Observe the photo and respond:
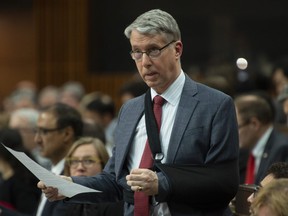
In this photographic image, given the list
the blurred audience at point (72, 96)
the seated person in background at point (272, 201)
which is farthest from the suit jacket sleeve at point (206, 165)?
the blurred audience at point (72, 96)

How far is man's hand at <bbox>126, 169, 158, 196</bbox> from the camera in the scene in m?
3.18

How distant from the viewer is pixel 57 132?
5.38 m

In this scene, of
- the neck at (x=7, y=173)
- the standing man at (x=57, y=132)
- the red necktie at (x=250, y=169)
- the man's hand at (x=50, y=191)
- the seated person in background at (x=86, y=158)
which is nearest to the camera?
the man's hand at (x=50, y=191)

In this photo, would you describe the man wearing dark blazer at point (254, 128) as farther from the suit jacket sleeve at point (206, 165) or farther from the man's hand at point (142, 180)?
the man's hand at point (142, 180)

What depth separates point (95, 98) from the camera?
27.9ft

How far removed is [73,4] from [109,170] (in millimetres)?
9831

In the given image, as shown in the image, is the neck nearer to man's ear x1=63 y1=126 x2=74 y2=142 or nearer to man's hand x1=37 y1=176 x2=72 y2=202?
man's ear x1=63 y1=126 x2=74 y2=142

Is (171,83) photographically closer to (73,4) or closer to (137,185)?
(137,185)

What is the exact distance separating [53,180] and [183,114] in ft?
1.92

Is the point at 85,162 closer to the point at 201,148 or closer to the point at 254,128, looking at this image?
the point at 254,128

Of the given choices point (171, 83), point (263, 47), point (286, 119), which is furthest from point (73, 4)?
point (171, 83)

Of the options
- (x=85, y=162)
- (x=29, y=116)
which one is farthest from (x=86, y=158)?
(x=29, y=116)

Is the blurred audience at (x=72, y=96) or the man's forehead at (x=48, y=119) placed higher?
the man's forehead at (x=48, y=119)

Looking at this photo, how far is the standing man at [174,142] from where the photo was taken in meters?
3.31
